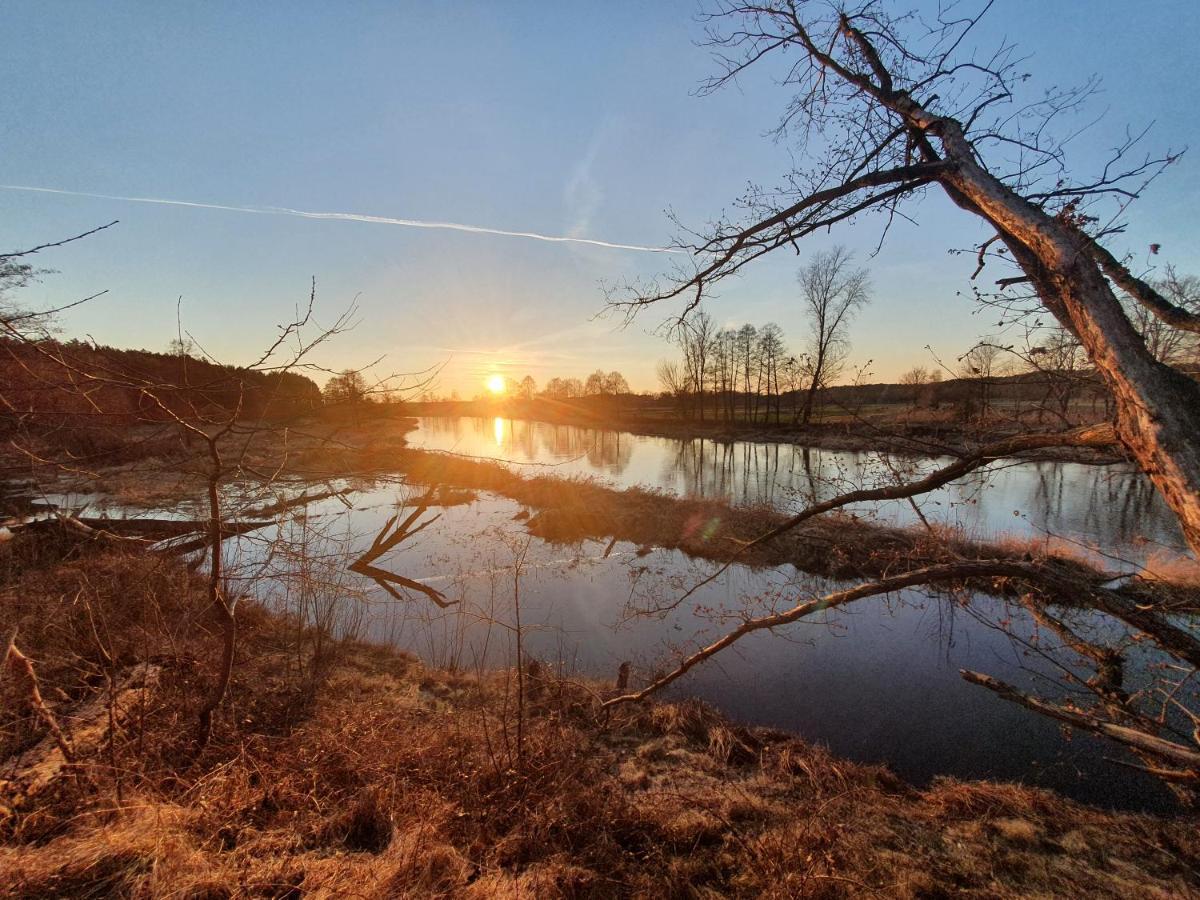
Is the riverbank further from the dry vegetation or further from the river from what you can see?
the dry vegetation

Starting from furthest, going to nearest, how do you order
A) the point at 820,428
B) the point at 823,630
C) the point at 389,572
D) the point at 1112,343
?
the point at 820,428 → the point at 389,572 → the point at 823,630 → the point at 1112,343

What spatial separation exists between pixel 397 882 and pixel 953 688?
814 centimetres

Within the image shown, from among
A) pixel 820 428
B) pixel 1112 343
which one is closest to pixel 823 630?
pixel 1112 343

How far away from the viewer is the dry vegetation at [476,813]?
2.70 metres

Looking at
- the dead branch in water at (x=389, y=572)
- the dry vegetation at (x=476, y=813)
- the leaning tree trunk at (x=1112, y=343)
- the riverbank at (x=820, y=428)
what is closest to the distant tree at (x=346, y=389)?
the riverbank at (x=820, y=428)

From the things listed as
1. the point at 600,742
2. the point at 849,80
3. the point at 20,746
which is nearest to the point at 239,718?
the point at 20,746

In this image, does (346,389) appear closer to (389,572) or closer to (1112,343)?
(1112,343)

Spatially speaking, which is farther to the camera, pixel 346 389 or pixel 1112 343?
pixel 346 389

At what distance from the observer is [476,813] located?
11.7ft

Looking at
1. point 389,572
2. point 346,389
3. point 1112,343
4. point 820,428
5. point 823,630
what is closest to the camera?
point 1112,343

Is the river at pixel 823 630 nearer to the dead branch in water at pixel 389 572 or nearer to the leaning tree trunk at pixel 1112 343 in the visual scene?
the dead branch in water at pixel 389 572

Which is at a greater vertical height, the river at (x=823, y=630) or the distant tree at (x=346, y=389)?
the distant tree at (x=346, y=389)

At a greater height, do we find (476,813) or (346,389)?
(346,389)

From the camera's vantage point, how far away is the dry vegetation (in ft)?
8.87
